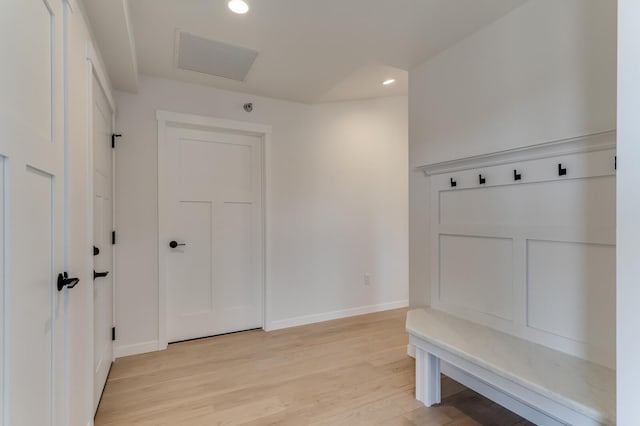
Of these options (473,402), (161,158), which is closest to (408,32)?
(161,158)

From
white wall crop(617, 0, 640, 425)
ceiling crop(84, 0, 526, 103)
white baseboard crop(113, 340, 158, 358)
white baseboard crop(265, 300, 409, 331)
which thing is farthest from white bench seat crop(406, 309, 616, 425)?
white baseboard crop(113, 340, 158, 358)

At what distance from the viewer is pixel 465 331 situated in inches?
79.0

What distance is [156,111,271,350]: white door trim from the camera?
9.39 feet

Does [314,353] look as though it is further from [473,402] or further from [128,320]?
[128,320]

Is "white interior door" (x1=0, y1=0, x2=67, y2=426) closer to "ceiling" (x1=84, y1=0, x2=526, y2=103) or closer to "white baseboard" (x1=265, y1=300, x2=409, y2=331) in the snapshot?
"ceiling" (x1=84, y1=0, x2=526, y2=103)

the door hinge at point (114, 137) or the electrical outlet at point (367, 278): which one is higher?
the door hinge at point (114, 137)

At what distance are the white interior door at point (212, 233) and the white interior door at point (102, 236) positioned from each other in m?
0.52

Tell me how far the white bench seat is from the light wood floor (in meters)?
0.18

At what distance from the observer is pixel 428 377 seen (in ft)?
6.66

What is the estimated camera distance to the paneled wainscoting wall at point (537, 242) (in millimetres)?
1560

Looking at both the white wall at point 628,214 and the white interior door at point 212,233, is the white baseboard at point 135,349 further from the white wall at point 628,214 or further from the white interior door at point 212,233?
the white wall at point 628,214

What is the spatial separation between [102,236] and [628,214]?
9.10 feet

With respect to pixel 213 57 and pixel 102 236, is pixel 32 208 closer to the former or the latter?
pixel 102 236

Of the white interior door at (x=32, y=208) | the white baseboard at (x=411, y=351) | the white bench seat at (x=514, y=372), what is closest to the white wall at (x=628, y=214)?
the white bench seat at (x=514, y=372)
